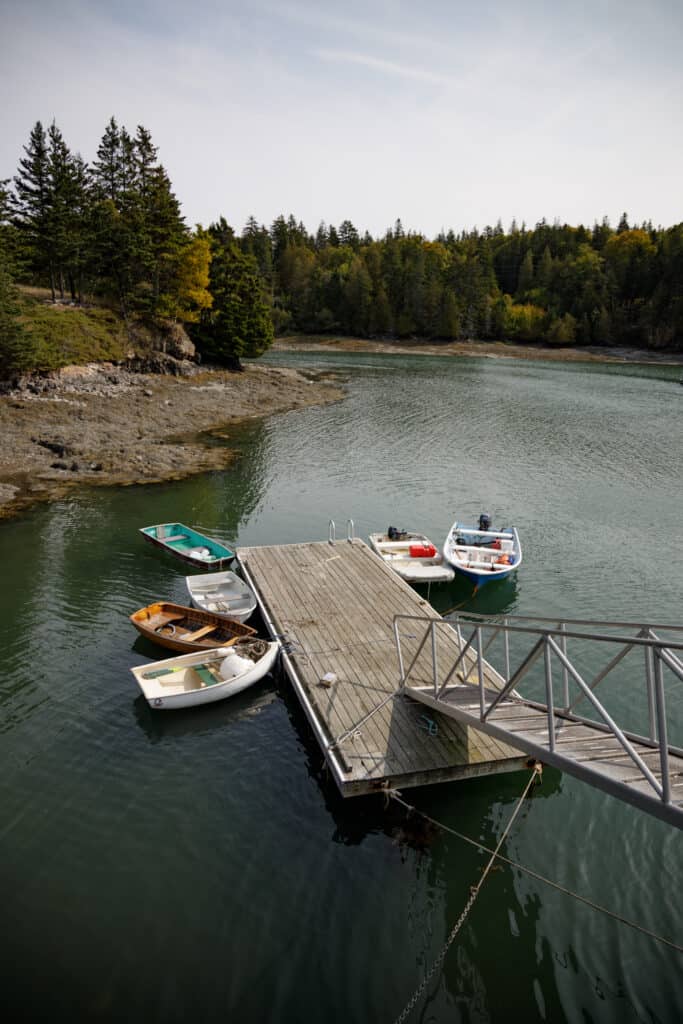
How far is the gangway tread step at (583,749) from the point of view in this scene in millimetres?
7117

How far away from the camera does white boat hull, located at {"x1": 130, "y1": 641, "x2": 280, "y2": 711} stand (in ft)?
46.4

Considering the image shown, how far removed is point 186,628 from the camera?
17.5 m

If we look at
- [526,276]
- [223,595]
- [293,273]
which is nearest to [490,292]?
[526,276]

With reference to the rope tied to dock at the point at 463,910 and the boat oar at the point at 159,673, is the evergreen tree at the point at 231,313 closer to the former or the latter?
the boat oar at the point at 159,673

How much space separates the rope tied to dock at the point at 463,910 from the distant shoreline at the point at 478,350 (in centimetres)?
10911

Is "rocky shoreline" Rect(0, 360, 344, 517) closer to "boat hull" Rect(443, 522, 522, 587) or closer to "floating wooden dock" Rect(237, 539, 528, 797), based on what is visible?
"floating wooden dock" Rect(237, 539, 528, 797)

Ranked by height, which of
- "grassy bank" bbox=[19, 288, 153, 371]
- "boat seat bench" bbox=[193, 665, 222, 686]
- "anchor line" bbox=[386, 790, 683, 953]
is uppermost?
"grassy bank" bbox=[19, 288, 153, 371]

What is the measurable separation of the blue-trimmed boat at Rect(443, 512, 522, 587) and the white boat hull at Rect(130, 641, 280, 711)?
8570 mm

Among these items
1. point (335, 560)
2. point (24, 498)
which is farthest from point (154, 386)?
point (335, 560)

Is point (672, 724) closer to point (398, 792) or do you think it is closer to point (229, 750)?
point (398, 792)

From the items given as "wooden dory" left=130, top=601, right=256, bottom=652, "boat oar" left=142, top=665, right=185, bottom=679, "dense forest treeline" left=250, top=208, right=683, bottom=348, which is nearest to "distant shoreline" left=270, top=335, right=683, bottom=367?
"dense forest treeline" left=250, top=208, right=683, bottom=348

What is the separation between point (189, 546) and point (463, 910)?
680 inches

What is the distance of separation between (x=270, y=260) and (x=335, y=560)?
146573 mm

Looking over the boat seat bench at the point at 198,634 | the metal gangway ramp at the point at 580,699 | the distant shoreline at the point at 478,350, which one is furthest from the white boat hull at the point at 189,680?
the distant shoreline at the point at 478,350
